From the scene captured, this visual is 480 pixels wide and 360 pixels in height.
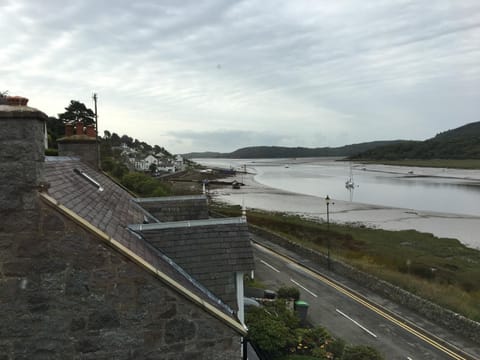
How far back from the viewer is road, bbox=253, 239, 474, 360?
13.5m

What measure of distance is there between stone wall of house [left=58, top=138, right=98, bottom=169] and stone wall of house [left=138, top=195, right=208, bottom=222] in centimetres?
419

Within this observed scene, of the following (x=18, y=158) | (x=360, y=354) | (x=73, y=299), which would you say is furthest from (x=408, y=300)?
(x=18, y=158)

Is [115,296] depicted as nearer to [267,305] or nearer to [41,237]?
[41,237]

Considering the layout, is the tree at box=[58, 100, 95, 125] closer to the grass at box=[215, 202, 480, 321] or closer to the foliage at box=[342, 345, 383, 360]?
the grass at box=[215, 202, 480, 321]

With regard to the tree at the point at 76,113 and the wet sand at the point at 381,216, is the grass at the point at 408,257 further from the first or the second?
the tree at the point at 76,113

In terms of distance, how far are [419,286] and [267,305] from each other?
10729 millimetres

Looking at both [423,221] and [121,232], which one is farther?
[423,221]

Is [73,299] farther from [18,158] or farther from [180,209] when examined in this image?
[180,209]

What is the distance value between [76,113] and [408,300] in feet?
179

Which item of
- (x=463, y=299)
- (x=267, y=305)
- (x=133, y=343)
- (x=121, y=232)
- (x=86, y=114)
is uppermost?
(x=86, y=114)

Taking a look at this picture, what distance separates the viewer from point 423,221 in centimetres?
4588

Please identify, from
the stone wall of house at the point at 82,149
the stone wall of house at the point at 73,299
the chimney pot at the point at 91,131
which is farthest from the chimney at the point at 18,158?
the chimney pot at the point at 91,131

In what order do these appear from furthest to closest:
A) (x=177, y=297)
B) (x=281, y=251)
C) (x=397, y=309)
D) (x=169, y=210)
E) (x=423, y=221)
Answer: (x=423, y=221) < (x=281, y=251) < (x=397, y=309) < (x=169, y=210) < (x=177, y=297)

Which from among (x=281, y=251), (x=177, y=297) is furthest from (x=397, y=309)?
(x=177, y=297)
